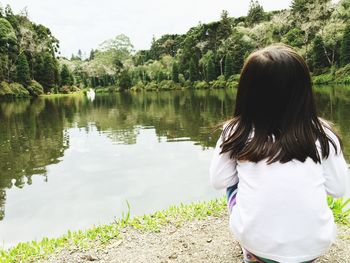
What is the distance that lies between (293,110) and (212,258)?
166 centimetres

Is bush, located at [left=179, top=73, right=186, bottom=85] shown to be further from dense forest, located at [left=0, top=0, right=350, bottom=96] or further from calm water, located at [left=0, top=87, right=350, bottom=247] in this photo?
calm water, located at [left=0, top=87, right=350, bottom=247]

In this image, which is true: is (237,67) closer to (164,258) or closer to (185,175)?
(185,175)

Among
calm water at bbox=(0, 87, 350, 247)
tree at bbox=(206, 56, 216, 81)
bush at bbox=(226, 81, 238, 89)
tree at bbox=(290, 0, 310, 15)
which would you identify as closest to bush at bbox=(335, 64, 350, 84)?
tree at bbox=(290, 0, 310, 15)

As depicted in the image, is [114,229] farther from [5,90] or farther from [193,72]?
[193,72]

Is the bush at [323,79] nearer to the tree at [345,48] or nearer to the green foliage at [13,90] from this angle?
the tree at [345,48]

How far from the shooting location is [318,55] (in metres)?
34.0

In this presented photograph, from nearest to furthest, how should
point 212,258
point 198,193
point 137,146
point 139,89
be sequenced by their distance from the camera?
point 212,258 → point 198,193 → point 137,146 → point 139,89

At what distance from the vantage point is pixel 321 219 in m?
1.59

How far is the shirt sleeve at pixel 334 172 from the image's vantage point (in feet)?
5.45

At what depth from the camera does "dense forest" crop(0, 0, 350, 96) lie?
33875 mm

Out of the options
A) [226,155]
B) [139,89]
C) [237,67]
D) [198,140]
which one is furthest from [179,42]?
[226,155]

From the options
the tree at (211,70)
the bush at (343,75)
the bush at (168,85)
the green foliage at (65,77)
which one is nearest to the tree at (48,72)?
the green foliage at (65,77)

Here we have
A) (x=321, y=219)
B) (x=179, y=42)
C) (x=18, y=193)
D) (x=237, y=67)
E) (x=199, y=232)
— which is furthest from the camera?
(x=179, y=42)

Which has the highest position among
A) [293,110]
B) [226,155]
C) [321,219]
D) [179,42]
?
[179,42]
